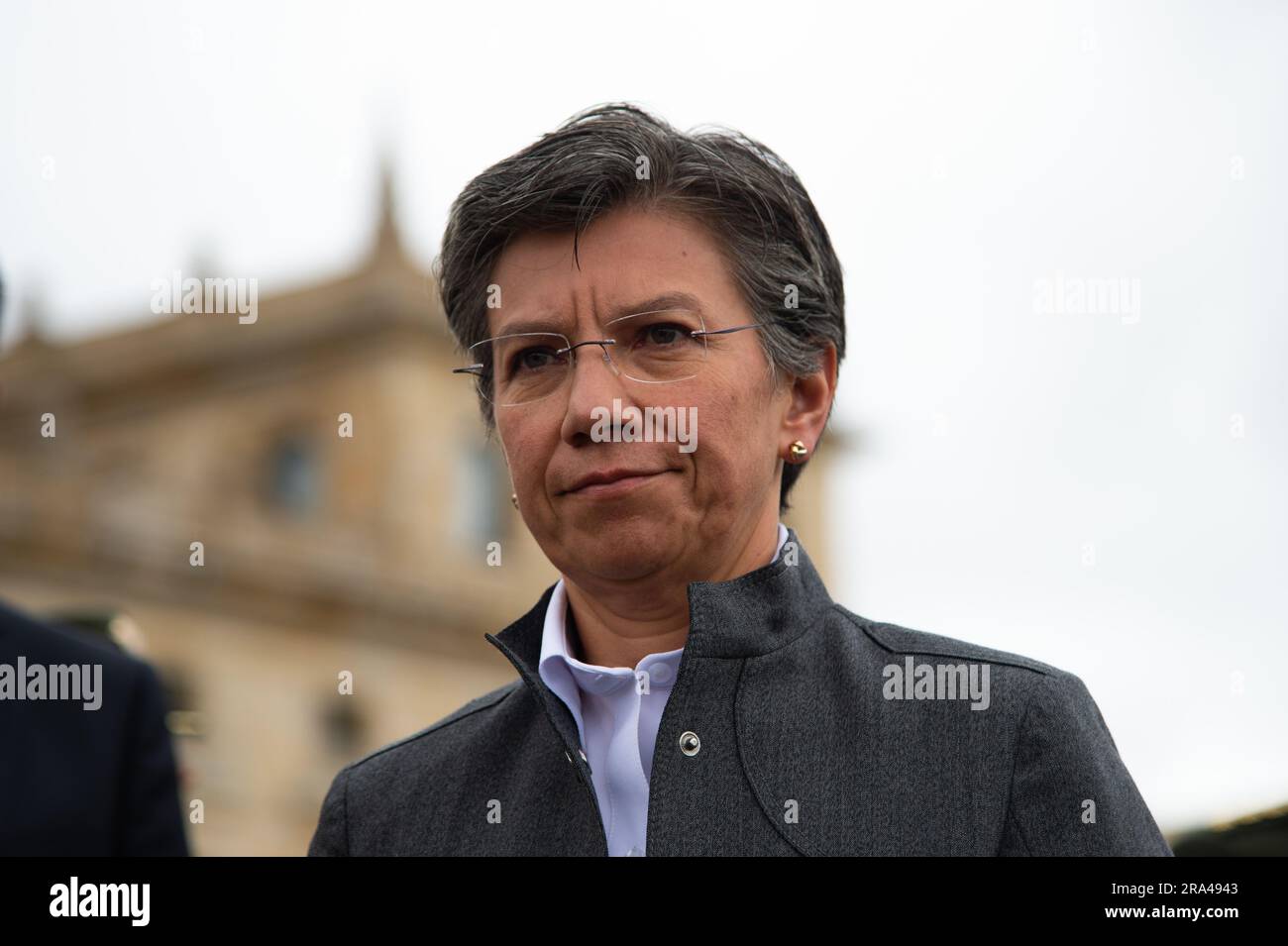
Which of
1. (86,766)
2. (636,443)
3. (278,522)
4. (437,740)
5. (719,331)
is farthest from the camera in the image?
(278,522)

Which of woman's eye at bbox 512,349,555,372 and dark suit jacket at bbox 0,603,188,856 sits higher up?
woman's eye at bbox 512,349,555,372

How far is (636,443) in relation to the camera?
3.02 m

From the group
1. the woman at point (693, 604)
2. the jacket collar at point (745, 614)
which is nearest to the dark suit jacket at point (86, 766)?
the woman at point (693, 604)

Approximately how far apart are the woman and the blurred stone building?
79.9 feet

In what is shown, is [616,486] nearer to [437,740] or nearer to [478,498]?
[437,740]

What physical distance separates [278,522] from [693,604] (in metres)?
32.3

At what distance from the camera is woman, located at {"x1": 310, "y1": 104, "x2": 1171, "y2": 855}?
2.95 metres

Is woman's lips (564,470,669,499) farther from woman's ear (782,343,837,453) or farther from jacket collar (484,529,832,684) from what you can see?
→ woman's ear (782,343,837,453)

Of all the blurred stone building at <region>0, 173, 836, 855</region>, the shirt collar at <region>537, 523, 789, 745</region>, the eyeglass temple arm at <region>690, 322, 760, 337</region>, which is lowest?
the shirt collar at <region>537, 523, 789, 745</region>

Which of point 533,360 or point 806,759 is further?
point 533,360

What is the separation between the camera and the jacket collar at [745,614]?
10.2 feet

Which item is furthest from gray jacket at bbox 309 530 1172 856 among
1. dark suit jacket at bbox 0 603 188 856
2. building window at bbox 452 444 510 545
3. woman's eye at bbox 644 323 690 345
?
building window at bbox 452 444 510 545

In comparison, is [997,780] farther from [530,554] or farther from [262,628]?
[530,554]

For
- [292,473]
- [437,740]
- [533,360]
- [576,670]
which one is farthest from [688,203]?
[292,473]
